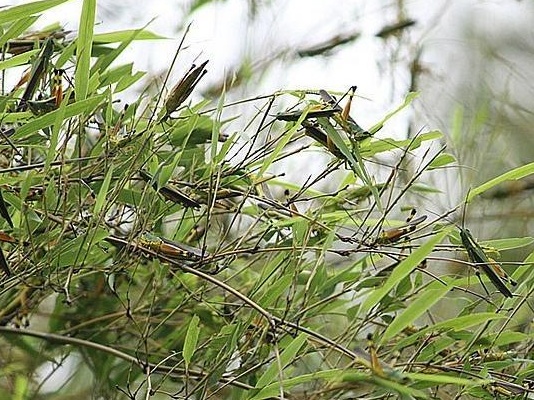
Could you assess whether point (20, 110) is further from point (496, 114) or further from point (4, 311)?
point (496, 114)

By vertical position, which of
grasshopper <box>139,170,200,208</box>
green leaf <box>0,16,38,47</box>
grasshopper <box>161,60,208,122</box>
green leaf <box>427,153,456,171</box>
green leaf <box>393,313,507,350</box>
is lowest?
green leaf <box>393,313,507,350</box>

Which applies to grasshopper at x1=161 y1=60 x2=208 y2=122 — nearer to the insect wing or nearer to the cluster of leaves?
the cluster of leaves

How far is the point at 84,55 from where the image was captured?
350mm

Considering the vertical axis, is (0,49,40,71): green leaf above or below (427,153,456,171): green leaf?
above

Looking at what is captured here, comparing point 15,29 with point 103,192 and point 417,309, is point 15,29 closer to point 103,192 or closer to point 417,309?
point 103,192

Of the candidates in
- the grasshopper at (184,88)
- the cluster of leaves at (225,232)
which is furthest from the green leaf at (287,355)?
the grasshopper at (184,88)

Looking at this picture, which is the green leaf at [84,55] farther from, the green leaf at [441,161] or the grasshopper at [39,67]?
the green leaf at [441,161]

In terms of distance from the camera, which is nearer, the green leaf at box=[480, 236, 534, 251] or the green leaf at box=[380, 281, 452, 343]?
the green leaf at box=[380, 281, 452, 343]

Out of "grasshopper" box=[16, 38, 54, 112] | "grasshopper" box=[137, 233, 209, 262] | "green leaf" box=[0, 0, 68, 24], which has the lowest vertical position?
"grasshopper" box=[137, 233, 209, 262]

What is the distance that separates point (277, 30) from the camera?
900 millimetres

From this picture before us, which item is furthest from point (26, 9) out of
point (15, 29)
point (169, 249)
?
point (169, 249)

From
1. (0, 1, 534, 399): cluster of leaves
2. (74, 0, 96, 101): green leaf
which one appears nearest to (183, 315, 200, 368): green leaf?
(0, 1, 534, 399): cluster of leaves

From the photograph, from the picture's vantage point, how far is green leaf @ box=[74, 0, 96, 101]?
350mm

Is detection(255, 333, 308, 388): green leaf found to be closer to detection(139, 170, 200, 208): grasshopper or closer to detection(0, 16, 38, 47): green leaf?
detection(139, 170, 200, 208): grasshopper
